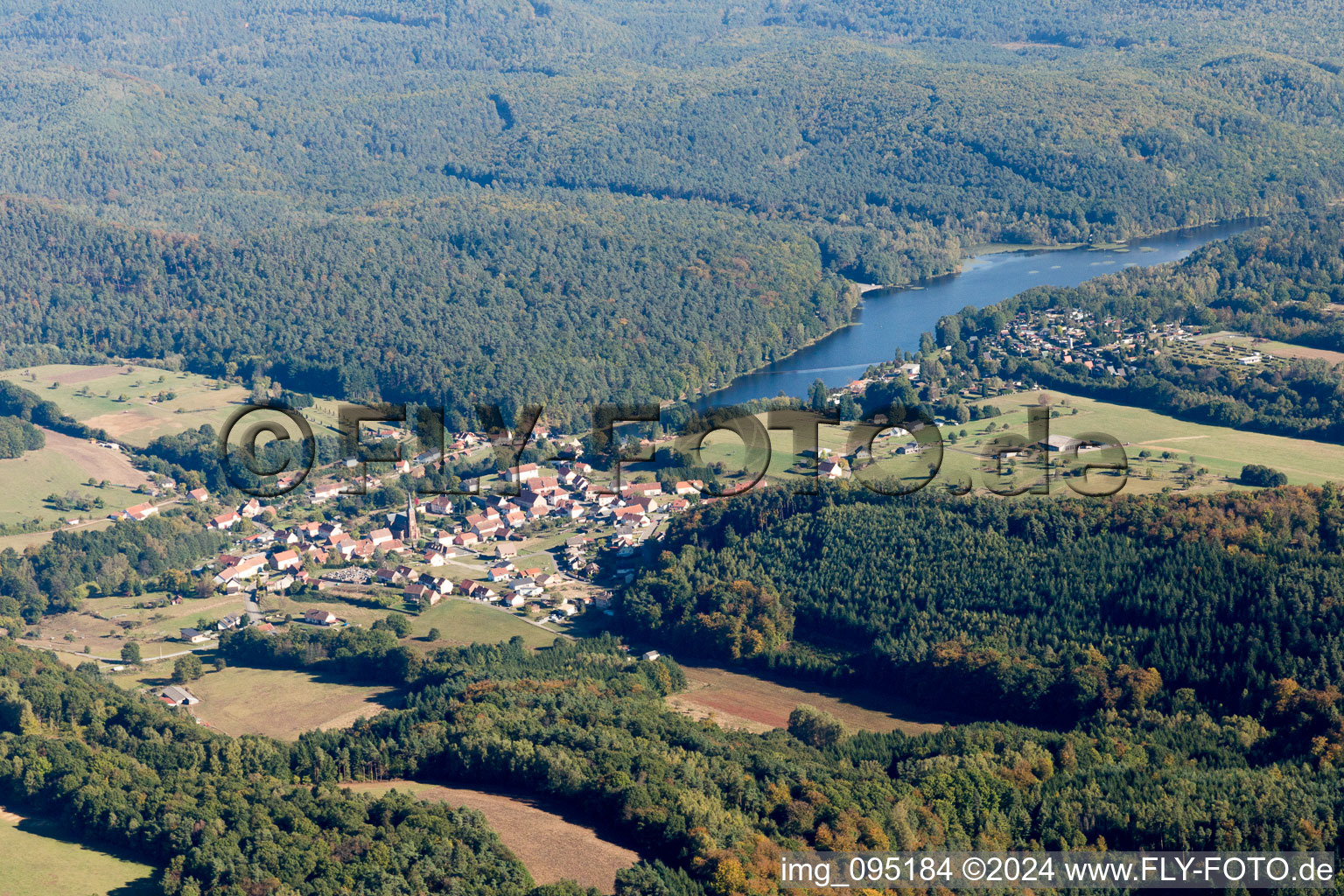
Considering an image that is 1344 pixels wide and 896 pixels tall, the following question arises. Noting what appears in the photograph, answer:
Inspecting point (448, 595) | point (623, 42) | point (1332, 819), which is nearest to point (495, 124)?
point (623, 42)

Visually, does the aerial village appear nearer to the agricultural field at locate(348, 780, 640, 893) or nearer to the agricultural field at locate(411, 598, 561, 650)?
the agricultural field at locate(411, 598, 561, 650)

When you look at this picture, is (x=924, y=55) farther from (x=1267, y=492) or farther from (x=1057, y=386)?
(x=1267, y=492)

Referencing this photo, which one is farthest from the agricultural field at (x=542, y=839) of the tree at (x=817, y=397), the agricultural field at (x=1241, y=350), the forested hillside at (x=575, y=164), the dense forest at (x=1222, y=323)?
the agricultural field at (x=1241, y=350)

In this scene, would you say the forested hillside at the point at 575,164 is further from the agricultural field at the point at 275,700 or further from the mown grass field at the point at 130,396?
the agricultural field at the point at 275,700

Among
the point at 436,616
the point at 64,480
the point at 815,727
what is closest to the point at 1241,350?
the point at 436,616

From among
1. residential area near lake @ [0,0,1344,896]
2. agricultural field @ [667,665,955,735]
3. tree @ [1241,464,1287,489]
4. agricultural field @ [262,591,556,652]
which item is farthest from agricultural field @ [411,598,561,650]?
tree @ [1241,464,1287,489]

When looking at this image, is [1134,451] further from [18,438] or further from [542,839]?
[18,438]
